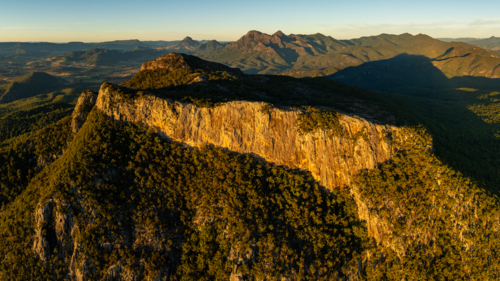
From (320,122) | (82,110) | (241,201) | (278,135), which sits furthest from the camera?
(82,110)

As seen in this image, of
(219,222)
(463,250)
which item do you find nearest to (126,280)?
(219,222)

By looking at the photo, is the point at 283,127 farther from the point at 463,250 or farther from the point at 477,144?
the point at 477,144

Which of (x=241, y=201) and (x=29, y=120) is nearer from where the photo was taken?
(x=241, y=201)

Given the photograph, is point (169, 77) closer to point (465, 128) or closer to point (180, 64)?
point (180, 64)

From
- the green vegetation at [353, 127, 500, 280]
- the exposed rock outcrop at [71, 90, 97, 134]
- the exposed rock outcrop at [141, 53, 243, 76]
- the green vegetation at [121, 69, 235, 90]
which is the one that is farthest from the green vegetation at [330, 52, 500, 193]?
the exposed rock outcrop at [71, 90, 97, 134]

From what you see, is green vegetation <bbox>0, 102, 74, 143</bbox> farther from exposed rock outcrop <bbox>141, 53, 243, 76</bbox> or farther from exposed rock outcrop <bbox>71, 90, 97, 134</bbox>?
exposed rock outcrop <bbox>71, 90, 97, 134</bbox>

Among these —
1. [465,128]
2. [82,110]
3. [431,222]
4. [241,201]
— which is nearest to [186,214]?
[241,201]
